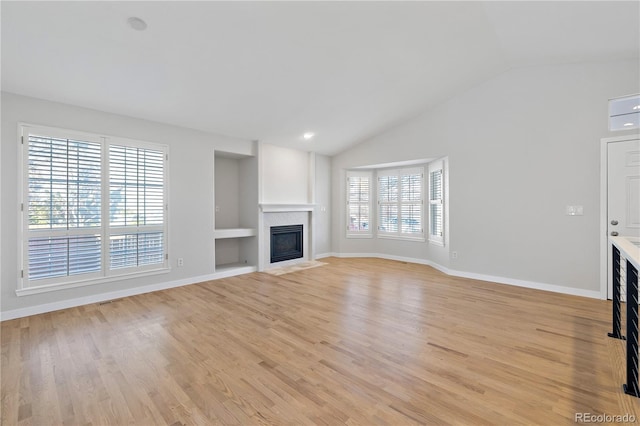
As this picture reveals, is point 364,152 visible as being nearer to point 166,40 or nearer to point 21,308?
point 166,40

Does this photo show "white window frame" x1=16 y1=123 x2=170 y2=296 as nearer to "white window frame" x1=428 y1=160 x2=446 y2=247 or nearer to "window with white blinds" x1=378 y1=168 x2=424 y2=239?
"window with white blinds" x1=378 y1=168 x2=424 y2=239

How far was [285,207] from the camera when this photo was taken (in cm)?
593

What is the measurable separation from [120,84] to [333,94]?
2.77 metres

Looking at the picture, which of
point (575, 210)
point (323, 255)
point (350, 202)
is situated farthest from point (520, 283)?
point (323, 255)

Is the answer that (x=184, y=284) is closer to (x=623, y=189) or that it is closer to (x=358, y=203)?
(x=358, y=203)

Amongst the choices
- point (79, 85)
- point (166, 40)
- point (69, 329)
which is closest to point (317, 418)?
point (69, 329)

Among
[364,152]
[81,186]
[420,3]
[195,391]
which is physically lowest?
[195,391]

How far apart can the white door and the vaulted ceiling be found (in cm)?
118

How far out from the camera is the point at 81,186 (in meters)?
3.61

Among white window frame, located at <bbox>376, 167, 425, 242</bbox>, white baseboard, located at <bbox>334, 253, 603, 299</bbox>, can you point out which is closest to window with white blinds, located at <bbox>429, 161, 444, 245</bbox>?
white window frame, located at <bbox>376, 167, 425, 242</bbox>

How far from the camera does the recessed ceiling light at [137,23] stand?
2529 mm

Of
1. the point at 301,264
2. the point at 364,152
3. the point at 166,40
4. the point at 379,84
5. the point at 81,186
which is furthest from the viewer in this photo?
the point at 364,152

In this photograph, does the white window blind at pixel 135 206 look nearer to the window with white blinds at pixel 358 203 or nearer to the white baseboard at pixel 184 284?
the white baseboard at pixel 184 284

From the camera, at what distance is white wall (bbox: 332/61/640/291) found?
12.6 feet
